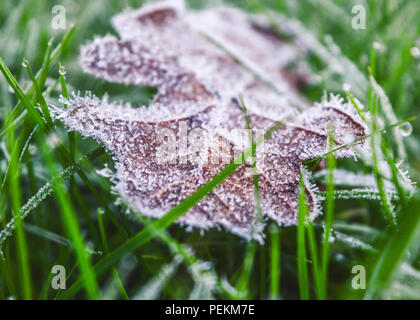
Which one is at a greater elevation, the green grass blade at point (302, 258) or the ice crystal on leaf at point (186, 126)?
the ice crystal on leaf at point (186, 126)

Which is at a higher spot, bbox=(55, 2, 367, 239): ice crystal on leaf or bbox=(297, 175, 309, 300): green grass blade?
bbox=(55, 2, 367, 239): ice crystal on leaf

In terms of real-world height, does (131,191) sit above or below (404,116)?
below

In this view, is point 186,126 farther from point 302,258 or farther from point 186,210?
point 302,258

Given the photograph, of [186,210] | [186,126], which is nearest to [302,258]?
[186,210]

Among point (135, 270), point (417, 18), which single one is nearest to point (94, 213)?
point (135, 270)

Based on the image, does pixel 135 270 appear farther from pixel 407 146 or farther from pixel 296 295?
pixel 407 146
